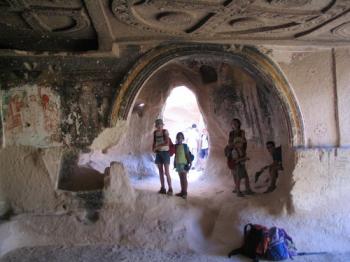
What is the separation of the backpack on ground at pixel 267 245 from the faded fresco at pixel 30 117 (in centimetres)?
270

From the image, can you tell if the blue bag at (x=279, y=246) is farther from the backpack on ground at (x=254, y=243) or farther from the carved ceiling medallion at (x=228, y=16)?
the carved ceiling medallion at (x=228, y=16)

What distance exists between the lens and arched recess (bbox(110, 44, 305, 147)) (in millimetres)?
4988

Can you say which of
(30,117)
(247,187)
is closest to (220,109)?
(247,187)

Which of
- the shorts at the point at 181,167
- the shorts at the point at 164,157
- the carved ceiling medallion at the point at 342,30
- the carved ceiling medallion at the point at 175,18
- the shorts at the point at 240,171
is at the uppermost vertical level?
the carved ceiling medallion at the point at 175,18

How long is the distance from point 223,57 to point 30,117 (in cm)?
269

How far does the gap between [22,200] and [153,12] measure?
9.41 ft

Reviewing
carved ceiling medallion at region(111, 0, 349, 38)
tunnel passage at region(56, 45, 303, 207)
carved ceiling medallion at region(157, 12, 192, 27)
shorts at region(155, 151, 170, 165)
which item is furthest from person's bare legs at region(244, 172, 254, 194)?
carved ceiling medallion at region(157, 12, 192, 27)

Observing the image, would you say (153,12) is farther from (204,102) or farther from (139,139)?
(139,139)

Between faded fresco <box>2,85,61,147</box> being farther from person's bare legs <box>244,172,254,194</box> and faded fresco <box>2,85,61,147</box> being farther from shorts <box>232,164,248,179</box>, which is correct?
person's bare legs <box>244,172,254,194</box>

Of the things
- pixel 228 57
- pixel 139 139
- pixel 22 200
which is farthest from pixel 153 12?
pixel 139 139

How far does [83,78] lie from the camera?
5.00m

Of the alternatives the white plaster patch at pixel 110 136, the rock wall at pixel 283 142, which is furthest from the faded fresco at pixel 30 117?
the white plaster patch at pixel 110 136

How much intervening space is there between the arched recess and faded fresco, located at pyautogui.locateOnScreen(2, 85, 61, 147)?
0.81m

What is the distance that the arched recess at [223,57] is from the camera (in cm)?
499
